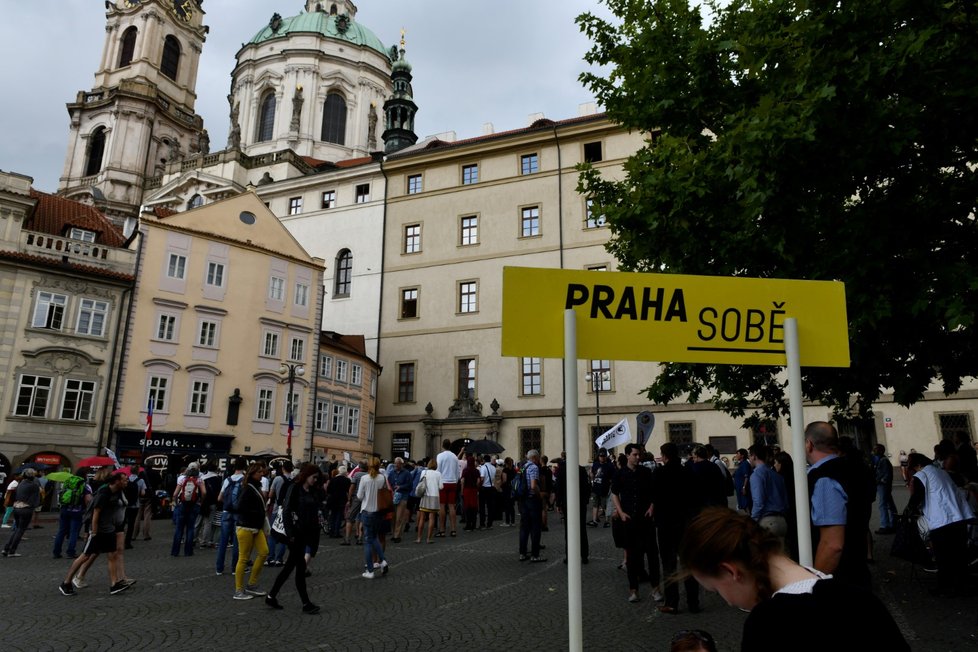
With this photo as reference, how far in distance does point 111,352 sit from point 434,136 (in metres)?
28.1

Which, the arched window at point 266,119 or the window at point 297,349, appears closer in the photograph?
the window at point 297,349

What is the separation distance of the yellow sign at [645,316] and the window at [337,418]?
115 feet

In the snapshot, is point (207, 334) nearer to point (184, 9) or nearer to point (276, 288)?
point (276, 288)

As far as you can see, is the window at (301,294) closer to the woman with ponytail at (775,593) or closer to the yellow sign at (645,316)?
the yellow sign at (645,316)

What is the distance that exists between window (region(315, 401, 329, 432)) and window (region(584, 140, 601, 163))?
20502mm

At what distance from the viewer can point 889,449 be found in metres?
32.9

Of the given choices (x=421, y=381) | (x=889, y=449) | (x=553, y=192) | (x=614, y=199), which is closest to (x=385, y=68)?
(x=553, y=192)

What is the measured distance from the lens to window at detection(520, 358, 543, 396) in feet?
125

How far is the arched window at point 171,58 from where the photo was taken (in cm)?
6950

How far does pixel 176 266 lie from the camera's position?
108ft

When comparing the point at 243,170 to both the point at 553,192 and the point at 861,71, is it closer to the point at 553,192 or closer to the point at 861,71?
the point at 553,192

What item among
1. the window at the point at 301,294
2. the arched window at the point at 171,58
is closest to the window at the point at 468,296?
the window at the point at 301,294

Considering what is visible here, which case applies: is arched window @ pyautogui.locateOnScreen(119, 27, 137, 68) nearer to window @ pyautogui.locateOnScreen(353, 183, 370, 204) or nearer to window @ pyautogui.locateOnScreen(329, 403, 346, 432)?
window @ pyautogui.locateOnScreen(353, 183, 370, 204)

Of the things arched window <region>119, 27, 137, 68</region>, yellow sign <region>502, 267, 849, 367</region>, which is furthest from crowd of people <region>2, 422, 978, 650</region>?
arched window <region>119, 27, 137, 68</region>
